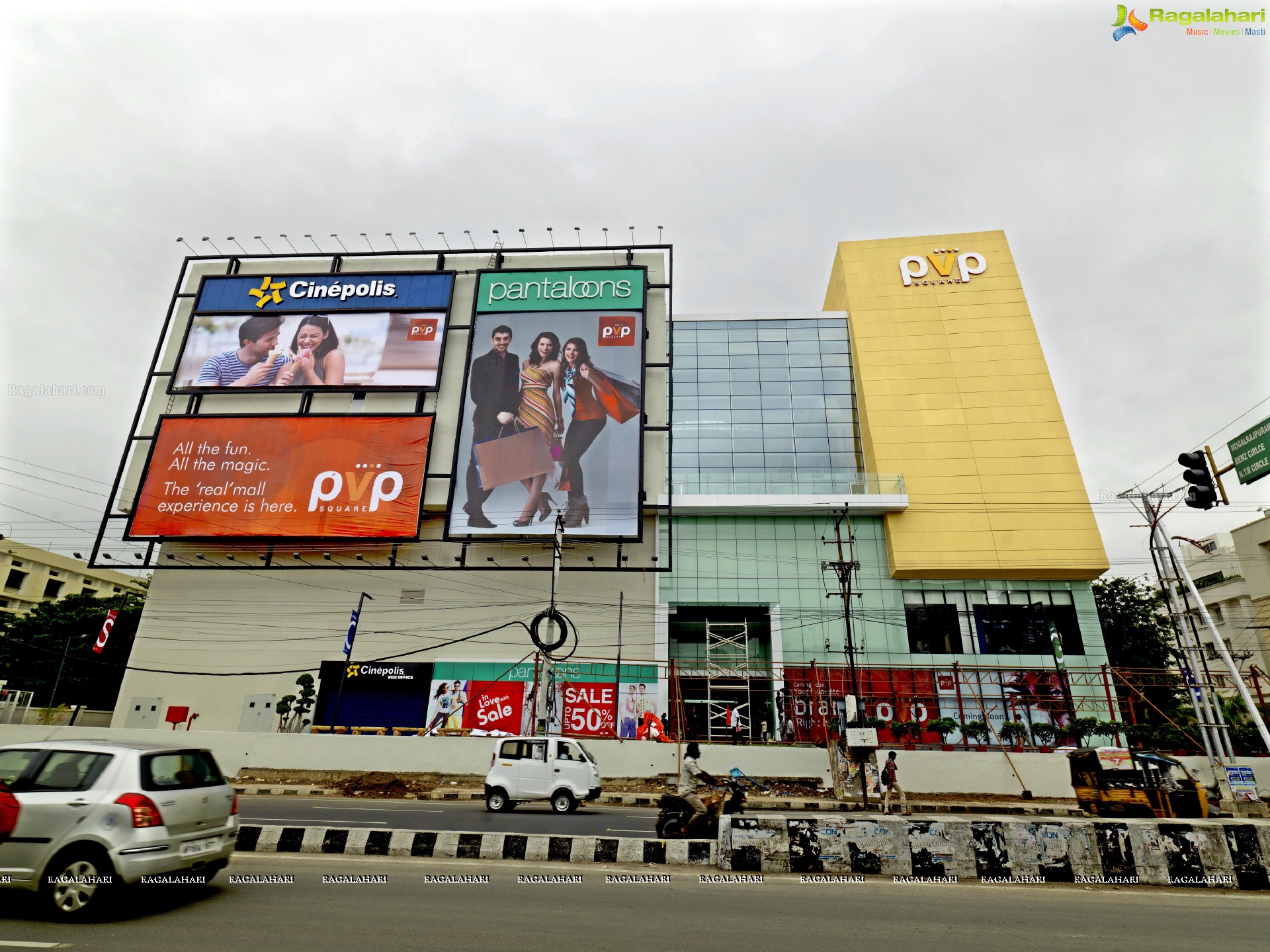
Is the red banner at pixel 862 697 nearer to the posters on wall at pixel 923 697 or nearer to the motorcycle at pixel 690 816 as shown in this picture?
the posters on wall at pixel 923 697

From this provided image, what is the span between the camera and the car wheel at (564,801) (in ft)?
45.0

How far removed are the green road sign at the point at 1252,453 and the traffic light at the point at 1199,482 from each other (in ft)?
1.10

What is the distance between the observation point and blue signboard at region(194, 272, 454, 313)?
1235 inches

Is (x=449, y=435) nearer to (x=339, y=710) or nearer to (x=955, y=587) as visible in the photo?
(x=339, y=710)

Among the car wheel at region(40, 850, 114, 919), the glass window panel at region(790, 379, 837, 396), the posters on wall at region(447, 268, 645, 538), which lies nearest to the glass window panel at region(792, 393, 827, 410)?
the glass window panel at region(790, 379, 837, 396)

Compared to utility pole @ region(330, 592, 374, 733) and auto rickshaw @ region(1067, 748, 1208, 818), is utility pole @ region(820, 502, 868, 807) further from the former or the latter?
utility pole @ region(330, 592, 374, 733)

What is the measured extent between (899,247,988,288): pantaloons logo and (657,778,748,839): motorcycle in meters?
32.9

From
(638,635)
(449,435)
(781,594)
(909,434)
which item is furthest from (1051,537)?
→ (449,435)

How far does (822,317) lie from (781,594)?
646 inches

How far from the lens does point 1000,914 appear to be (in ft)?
18.2

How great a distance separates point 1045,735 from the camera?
23547 millimetres

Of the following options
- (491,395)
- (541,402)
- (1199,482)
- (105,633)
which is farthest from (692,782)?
(105,633)

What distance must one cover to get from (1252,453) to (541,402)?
2289 centimetres

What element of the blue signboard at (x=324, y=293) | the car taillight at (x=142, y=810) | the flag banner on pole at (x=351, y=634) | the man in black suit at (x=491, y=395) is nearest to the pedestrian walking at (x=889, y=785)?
the car taillight at (x=142, y=810)
